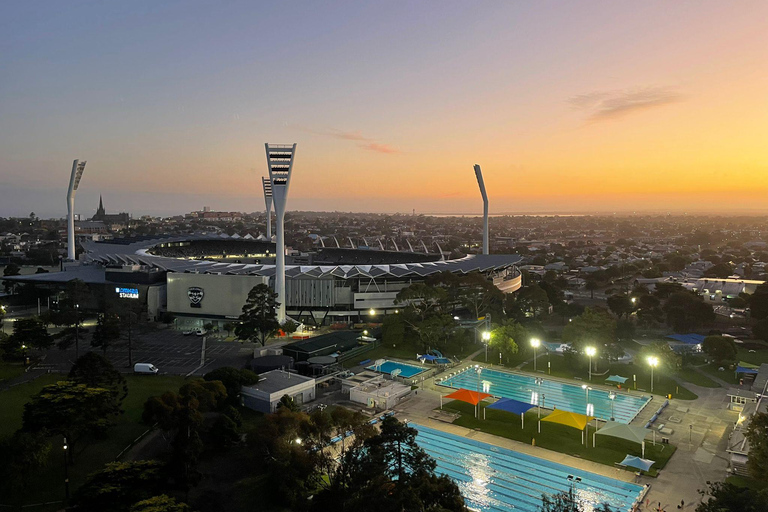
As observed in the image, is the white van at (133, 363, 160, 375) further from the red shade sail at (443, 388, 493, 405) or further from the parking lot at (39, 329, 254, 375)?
the red shade sail at (443, 388, 493, 405)

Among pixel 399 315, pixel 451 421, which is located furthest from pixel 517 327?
pixel 451 421

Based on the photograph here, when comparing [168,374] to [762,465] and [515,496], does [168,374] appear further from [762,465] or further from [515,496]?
[762,465]

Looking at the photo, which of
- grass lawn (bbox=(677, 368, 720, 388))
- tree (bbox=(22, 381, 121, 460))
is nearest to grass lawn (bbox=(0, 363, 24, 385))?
tree (bbox=(22, 381, 121, 460))

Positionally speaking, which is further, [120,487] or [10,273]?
[10,273]

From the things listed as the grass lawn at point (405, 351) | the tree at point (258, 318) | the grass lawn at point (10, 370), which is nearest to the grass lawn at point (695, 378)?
the grass lawn at point (405, 351)

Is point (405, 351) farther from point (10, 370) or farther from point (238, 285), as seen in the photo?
point (10, 370)

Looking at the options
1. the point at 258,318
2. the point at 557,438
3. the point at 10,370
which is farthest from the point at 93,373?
the point at 557,438
